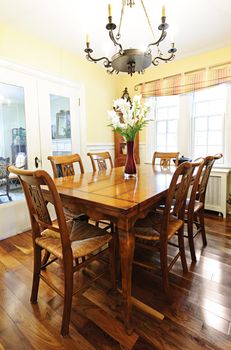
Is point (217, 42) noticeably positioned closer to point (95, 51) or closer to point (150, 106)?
point (95, 51)

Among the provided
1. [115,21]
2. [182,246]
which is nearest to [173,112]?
[115,21]

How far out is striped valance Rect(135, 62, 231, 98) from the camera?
295 centimetres

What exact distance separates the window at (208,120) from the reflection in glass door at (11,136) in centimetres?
273

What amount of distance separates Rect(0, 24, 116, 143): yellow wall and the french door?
0.18 m

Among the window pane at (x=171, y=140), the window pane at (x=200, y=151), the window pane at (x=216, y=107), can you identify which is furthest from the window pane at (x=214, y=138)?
the window pane at (x=171, y=140)

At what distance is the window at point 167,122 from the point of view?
12.0ft

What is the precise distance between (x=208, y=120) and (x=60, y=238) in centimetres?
310

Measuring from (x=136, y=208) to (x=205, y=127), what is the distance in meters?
2.79

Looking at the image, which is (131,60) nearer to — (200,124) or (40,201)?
(40,201)

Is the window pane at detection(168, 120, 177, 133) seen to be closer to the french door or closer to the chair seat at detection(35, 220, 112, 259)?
the french door

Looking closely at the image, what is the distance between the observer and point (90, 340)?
1.18 m

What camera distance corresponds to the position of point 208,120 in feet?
10.9

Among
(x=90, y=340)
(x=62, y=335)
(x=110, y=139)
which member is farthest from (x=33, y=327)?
(x=110, y=139)

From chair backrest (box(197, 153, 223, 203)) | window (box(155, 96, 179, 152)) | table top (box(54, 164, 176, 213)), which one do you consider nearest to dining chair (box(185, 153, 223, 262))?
chair backrest (box(197, 153, 223, 203))
